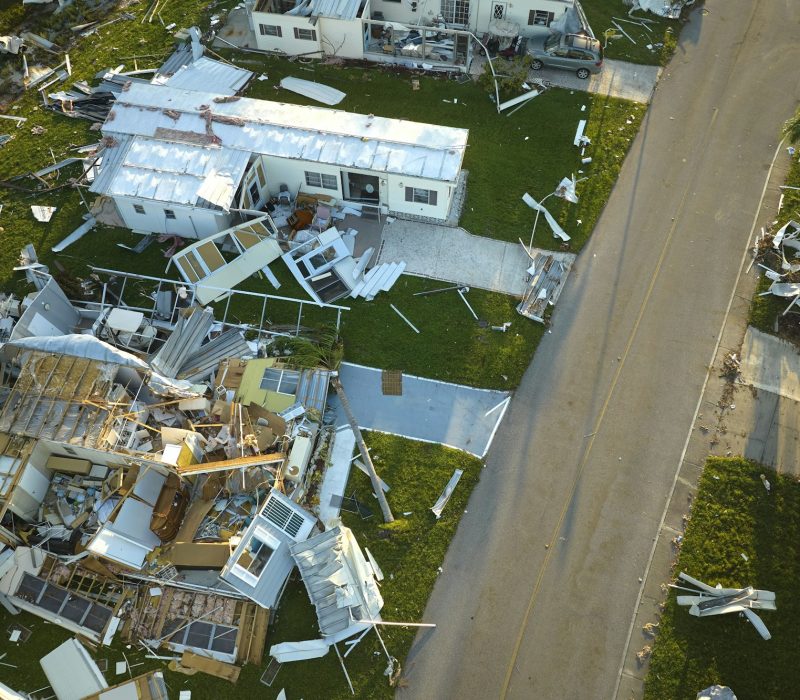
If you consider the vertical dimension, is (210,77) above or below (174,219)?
above

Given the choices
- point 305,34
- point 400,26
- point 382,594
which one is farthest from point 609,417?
point 305,34

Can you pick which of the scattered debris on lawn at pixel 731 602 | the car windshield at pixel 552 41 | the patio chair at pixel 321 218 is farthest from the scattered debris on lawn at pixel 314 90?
the scattered debris on lawn at pixel 731 602

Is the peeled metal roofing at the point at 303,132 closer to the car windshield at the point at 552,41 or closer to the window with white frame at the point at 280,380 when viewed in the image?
the window with white frame at the point at 280,380

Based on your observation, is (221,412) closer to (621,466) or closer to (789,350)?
(621,466)

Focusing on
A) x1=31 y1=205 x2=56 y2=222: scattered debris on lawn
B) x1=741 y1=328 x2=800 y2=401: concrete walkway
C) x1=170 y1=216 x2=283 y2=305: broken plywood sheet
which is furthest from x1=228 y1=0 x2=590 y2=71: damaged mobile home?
x1=741 y1=328 x2=800 y2=401: concrete walkway

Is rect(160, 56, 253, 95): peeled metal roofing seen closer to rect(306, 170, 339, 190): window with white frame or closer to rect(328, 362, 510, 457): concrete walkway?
rect(306, 170, 339, 190): window with white frame

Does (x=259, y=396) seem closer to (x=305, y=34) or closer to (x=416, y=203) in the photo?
(x=416, y=203)
